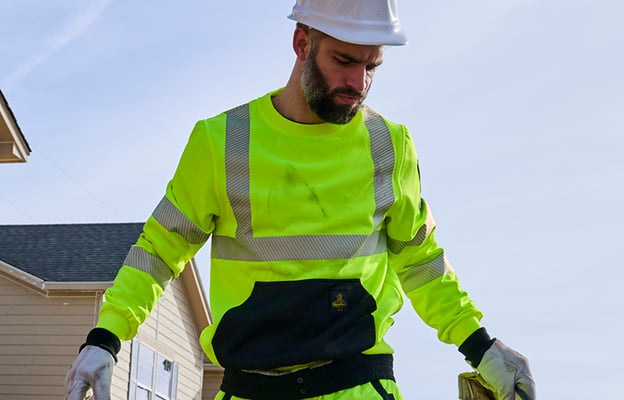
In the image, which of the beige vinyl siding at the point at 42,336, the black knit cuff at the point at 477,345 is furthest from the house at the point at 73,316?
the black knit cuff at the point at 477,345

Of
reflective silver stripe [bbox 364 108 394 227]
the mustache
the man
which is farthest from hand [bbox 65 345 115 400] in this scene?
the mustache

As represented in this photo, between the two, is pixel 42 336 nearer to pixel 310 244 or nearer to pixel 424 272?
pixel 424 272

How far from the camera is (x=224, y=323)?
3861 millimetres

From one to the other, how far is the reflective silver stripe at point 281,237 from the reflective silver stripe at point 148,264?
0.19 m

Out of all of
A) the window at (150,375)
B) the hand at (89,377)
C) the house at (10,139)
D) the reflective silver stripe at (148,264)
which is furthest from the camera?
the window at (150,375)

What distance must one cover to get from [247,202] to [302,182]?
20 centimetres

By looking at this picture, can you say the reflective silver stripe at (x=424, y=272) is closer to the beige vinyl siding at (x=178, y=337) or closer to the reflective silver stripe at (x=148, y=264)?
the reflective silver stripe at (x=148, y=264)

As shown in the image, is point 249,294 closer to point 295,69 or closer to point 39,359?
point 295,69

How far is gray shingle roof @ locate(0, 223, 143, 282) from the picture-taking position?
68.0 ft

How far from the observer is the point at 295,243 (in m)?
3.85

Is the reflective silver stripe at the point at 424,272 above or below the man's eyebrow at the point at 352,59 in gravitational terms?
below

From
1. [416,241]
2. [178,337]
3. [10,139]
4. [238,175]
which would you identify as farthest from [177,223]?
[178,337]

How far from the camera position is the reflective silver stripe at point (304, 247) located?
384cm

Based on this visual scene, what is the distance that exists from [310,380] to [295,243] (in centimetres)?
46
